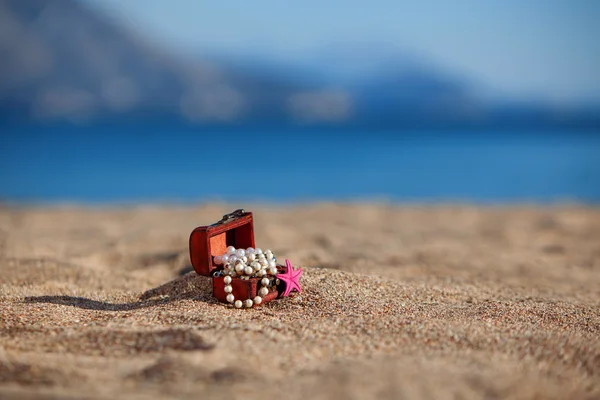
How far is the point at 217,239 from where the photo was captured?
498 centimetres

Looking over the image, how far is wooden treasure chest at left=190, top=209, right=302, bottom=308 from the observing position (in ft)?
15.2

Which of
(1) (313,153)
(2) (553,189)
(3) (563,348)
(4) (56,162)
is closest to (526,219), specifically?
(3) (563,348)

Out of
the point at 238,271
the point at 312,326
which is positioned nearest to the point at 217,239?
the point at 238,271

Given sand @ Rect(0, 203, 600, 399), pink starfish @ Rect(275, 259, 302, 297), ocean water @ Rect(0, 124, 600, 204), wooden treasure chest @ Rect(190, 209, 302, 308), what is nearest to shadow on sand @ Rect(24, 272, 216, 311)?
sand @ Rect(0, 203, 600, 399)

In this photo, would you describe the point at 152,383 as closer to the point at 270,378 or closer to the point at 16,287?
the point at 270,378

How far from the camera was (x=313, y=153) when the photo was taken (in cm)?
4803

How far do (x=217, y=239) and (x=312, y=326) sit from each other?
1.25 metres

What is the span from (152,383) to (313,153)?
45.1 meters

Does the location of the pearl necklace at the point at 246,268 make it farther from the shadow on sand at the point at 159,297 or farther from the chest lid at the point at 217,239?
the shadow on sand at the point at 159,297

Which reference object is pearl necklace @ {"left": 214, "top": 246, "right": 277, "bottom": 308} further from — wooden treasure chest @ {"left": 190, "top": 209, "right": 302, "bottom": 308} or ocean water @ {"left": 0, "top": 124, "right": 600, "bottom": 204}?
ocean water @ {"left": 0, "top": 124, "right": 600, "bottom": 204}

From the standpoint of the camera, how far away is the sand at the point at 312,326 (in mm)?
3176

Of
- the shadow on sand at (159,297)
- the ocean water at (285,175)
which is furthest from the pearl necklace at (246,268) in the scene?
the ocean water at (285,175)

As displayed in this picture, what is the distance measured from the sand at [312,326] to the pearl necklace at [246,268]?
13 cm

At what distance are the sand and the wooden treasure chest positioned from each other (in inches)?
5.1
